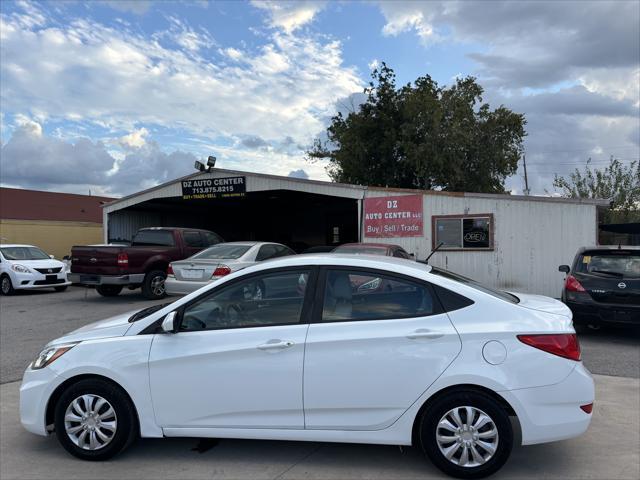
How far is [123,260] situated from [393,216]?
25.5 feet

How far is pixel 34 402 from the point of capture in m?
4.09

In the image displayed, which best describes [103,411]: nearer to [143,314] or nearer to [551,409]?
[143,314]

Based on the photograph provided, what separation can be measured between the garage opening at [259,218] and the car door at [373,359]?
19.0 m

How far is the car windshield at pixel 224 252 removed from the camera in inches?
464

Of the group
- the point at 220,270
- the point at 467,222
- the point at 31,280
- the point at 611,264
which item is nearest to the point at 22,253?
the point at 31,280

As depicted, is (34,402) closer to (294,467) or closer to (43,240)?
(294,467)

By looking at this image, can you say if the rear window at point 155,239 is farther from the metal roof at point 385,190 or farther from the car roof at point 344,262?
the car roof at point 344,262

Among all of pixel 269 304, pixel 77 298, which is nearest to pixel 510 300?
pixel 269 304

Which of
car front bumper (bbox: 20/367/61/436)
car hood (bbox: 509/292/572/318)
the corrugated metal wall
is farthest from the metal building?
car front bumper (bbox: 20/367/61/436)

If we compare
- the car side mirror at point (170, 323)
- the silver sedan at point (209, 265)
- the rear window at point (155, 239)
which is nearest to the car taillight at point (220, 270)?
the silver sedan at point (209, 265)

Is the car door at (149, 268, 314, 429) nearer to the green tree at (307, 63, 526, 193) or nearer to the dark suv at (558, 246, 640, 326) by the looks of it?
the dark suv at (558, 246, 640, 326)

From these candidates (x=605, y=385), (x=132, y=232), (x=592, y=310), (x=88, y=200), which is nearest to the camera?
(x=605, y=385)

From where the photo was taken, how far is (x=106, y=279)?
42.6ft

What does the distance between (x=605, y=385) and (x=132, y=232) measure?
69.6 feet
